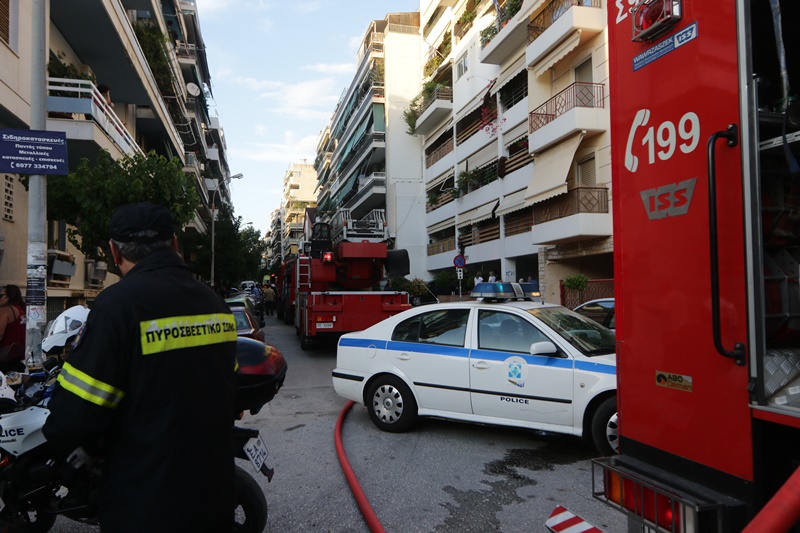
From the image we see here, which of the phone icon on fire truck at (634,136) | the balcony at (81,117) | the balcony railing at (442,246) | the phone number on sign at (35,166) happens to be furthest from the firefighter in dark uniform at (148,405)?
the balcony railing at (442,246)

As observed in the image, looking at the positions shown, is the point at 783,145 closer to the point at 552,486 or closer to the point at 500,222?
the point at 552,486

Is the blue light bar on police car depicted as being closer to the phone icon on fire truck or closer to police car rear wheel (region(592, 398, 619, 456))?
police car rear wheel (region(592, 398, 619, 456))

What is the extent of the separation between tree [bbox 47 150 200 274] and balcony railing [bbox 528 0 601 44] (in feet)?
51.7

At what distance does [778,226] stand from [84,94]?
44.3 feet

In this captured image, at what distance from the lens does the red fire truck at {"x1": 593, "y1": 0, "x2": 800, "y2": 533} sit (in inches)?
79.7

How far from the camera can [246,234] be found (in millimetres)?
53625

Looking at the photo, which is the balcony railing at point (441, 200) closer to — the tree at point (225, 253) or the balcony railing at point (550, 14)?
the balcony railing at point (550, 14)

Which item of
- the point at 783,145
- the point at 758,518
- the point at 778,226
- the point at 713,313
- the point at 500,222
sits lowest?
the point at 758,518

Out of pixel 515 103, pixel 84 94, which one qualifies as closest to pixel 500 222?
pixel 515 103

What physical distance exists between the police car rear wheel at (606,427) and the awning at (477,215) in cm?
2330

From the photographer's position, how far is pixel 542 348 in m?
5.14

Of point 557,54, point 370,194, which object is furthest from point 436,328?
point 370,194

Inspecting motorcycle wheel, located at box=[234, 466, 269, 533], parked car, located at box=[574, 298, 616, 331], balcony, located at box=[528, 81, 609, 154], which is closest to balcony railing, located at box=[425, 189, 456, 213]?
balcony, located at box=[528, 81, 609, 154]

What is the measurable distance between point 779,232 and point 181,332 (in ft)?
7.72
